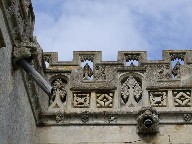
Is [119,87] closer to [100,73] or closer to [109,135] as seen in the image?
[100,73]

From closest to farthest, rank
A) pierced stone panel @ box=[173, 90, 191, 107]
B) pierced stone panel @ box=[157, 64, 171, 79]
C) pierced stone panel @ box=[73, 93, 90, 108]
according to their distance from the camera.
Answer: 1. pierced stone panel @ box=[173, 90, 191, 107]
2. pierced stone panel @ box=[73, 93, 90, 108]
3. pierced stone panel @ box=[157, 64, 171, 79]

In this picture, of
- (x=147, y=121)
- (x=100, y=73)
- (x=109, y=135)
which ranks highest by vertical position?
(x=100, y=73)

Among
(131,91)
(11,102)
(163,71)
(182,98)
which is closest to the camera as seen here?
(11,102)

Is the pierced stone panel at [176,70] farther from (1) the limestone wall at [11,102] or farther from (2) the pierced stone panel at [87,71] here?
(1) the limestone wall at [11,102]

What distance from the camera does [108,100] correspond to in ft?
27.6

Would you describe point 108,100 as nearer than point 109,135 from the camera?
No

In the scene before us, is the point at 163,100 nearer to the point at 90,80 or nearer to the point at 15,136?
the point at 90,80

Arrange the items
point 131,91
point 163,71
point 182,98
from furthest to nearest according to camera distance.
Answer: point 163,71 < point 131,91 < point 182,98

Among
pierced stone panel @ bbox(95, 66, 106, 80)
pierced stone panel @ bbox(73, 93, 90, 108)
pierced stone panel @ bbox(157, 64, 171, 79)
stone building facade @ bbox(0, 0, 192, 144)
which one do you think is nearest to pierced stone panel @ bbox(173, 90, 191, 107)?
stone building facade @ bbox(0, 0, 192, 144)

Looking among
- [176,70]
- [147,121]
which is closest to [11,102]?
[147,121]

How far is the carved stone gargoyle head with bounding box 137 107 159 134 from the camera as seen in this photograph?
26.1ft

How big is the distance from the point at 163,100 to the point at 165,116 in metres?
0.30

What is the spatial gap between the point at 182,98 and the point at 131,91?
0.76 metres

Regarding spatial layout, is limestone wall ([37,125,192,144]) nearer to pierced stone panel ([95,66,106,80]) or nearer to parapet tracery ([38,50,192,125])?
parapet tracery ([38,50,192,125])
